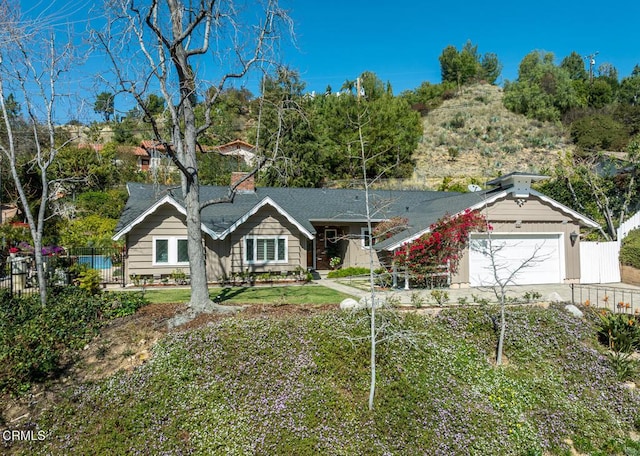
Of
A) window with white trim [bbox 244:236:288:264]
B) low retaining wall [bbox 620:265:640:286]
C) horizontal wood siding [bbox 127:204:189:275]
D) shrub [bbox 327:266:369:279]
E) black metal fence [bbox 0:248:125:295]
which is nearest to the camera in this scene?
black metal fence [bbox 0:248:125:295]

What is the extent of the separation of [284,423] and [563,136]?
52.1m

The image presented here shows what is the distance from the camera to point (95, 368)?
7875 millimetres

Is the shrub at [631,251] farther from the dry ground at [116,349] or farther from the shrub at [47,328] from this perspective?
the shrub at [47,328]

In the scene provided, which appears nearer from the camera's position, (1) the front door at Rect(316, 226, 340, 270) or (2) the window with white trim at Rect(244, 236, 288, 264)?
(2) the window with white trim at Rect(244, 236, 288, 264)

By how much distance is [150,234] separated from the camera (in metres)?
16.0

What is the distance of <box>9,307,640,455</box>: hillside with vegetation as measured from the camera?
6.23 meters

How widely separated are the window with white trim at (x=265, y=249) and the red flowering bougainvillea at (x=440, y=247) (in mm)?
5039

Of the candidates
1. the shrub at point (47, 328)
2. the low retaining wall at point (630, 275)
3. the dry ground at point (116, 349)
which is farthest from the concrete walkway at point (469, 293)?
the shrub at point (47, 328)

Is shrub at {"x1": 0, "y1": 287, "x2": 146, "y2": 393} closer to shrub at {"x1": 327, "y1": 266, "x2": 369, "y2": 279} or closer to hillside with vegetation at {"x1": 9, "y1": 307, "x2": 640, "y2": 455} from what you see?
hillside with vegetation at {"x1": 9, "y1": 307, "x2": 640, "y2": 455}

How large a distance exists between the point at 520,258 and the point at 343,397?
451 inches

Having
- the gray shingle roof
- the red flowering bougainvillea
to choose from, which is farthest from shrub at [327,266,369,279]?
the red flowering bougainvillea

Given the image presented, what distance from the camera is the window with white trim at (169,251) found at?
16.1 meters

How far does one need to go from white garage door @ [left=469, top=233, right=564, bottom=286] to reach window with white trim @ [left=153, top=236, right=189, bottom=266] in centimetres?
1096

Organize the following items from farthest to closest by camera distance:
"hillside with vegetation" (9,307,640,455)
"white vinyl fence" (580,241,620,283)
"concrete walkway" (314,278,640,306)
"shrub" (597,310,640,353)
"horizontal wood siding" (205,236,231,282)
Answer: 1. "horizontal wood siding" (205,236,231,282)
2. "white vinyl fence" (580,241,620,283)
3. "concrete walkway" (314,278,640,306)
4. "shrub" (597,310,640,353)
5. "hillside with vegetation" (9,307,640,455)
